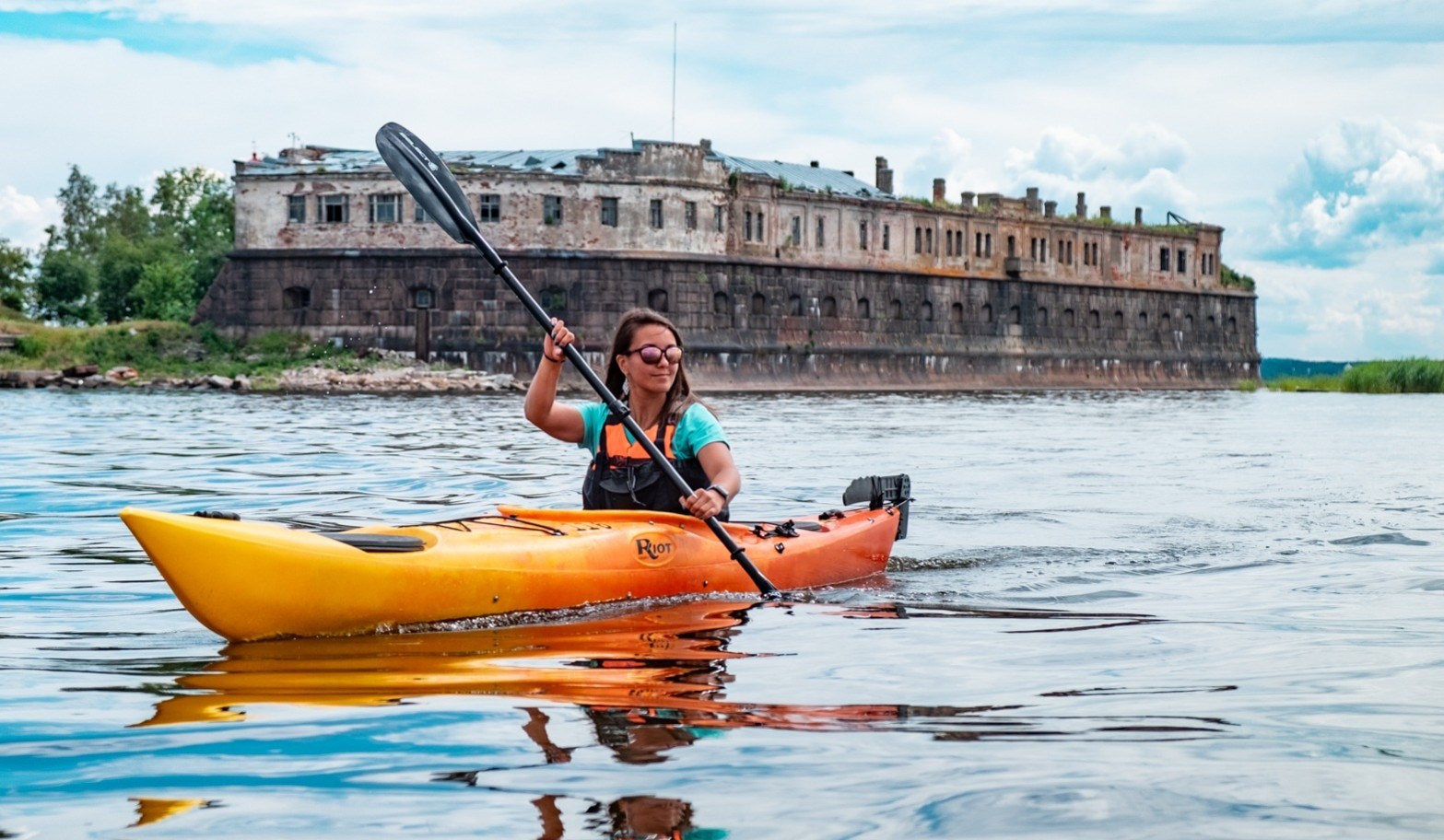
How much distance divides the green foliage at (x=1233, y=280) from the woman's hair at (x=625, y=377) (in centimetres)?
5564

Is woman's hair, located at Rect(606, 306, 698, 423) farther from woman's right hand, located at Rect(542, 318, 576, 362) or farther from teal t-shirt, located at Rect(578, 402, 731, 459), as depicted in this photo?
woman's right hand, located at Rect(542, 318, 576, 362)

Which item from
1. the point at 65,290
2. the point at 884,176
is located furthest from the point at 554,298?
the point at 65,290

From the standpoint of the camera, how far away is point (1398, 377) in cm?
4353

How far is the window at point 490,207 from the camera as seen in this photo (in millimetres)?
40688

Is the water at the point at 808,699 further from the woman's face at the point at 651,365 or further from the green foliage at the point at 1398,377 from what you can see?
the green foliage at the point at 1398,377

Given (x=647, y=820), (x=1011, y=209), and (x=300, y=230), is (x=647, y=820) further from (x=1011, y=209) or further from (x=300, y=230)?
(x=1011, y=209)

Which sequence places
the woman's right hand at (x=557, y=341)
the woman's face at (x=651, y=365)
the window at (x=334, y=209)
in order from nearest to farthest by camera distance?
the woman's right hand at (x=557, y=341) → the woman's face at (x=651, y=365) → the window at (x=334, y=209)

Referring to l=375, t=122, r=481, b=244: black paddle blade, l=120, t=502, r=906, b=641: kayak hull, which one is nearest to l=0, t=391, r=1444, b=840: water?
l=120, t=502, r=906, b=641: kayak hull

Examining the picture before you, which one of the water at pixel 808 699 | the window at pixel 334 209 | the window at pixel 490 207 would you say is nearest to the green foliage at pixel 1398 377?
the window at pixel 490 207

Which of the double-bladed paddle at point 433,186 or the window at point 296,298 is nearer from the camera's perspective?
the double-bladed paddle at point 433,186

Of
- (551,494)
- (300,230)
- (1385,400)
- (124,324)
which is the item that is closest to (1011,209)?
(1385,400)

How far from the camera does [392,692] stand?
500cm

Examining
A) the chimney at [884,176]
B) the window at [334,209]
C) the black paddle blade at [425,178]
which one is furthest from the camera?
the chimney at [884,176]

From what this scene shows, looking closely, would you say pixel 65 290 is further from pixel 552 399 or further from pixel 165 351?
pixel 552 399
